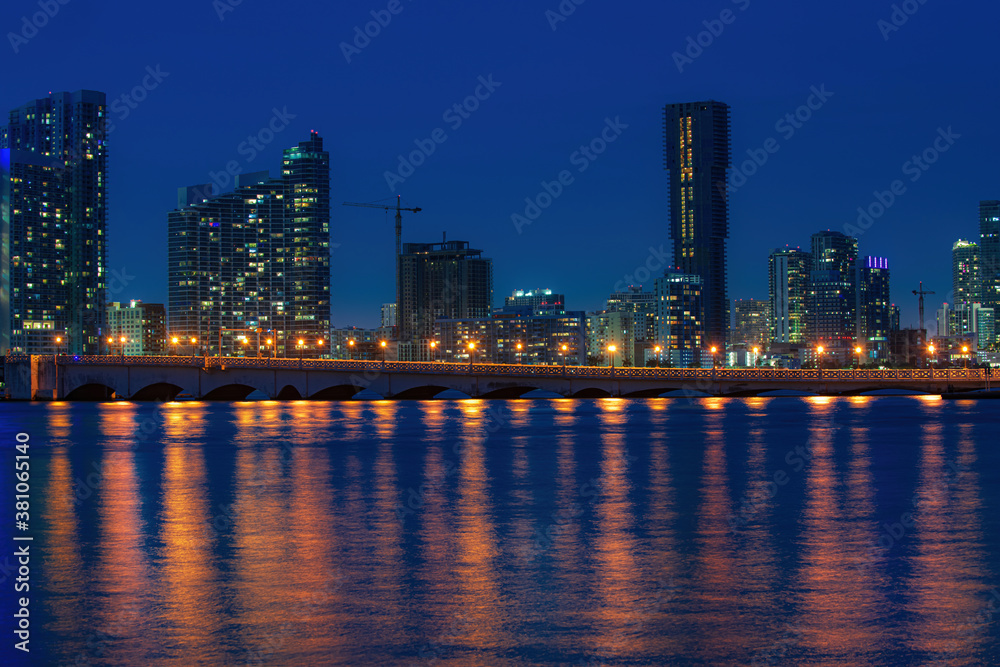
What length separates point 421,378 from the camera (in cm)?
13525

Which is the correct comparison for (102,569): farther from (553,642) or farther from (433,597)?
(553,642)

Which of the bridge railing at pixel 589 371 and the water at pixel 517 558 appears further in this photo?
the bridge railing at pixel 589 371

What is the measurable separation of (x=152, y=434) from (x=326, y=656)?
203ft

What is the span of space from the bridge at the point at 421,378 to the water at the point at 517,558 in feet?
258

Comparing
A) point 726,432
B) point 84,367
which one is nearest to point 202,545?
point 726,432

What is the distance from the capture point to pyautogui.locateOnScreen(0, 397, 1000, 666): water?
53.5 ft

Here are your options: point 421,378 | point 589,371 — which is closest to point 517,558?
point 589,371

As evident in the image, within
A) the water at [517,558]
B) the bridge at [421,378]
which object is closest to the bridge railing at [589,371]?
the bridge at [421,378]

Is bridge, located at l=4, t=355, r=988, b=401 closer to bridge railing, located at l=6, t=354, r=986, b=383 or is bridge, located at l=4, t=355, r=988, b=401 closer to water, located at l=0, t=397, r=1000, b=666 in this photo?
bridge railing, located at l=6, t=354, r=986, b=383

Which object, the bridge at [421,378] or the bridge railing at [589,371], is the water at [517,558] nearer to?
the bridge at [421,378]

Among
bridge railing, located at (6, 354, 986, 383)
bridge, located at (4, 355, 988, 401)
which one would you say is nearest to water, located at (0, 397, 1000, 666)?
bridge, located at (4, 355, 988, 401)

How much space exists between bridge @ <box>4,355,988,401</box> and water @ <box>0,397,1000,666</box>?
78683mm

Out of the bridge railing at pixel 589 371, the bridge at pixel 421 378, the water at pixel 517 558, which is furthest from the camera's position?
the bridge railing at pixel 589 371

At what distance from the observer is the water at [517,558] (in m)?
16.3
